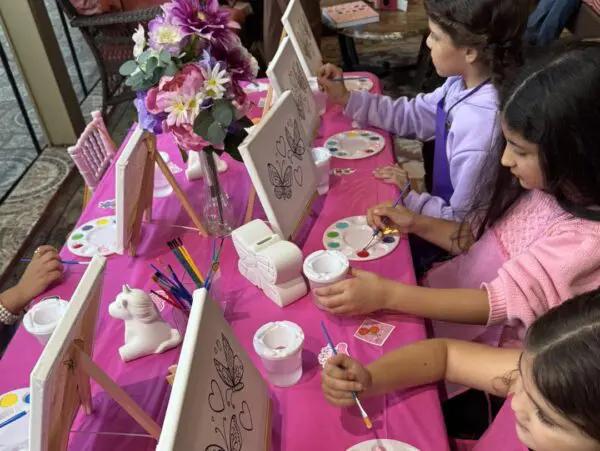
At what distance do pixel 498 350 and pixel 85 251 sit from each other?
0.89 meters

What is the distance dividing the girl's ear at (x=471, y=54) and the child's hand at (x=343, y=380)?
90 centimetres

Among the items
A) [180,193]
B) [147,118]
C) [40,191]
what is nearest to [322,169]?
[180,193]

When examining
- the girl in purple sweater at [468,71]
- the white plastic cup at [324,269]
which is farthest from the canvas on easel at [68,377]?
the girl in purple sweater at [468,71]

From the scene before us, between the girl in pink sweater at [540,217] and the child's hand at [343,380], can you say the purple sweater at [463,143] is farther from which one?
the child's hand at [343,380]

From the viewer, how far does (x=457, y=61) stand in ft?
4.70

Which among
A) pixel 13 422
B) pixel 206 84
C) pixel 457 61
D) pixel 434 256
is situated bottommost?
pixel 434 256

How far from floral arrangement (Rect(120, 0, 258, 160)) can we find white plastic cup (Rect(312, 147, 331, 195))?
0.32 metres

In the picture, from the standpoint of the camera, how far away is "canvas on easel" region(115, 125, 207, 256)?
3.63ft

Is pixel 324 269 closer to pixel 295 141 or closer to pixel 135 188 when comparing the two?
pixel 295 141

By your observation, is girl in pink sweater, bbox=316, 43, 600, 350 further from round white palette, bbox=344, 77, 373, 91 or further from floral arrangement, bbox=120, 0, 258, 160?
round white palette, bbox=344, 77, 373, 91

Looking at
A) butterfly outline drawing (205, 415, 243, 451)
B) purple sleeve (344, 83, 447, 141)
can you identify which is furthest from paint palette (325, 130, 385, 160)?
butterfly outline drawing (205, 415, 243, 451)

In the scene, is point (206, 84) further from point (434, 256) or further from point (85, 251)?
point (434, 256)

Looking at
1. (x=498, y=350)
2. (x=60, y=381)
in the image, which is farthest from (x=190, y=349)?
(x=498, y=350)

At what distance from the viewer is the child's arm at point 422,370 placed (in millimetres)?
857
